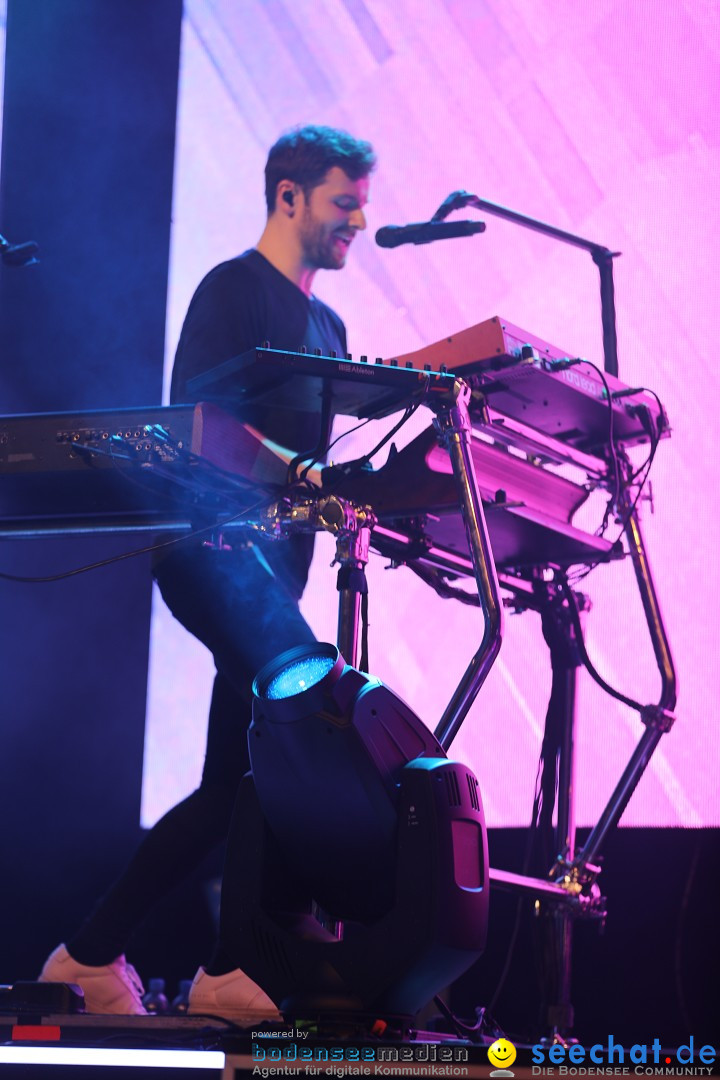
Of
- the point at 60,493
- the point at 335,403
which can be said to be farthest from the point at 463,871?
the point at 60,493

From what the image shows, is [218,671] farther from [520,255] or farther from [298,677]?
[520,255]

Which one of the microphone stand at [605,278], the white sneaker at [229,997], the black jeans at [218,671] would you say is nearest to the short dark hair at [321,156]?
the microphone stand at [605,278]

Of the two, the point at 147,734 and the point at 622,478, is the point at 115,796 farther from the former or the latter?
the point at 622,478

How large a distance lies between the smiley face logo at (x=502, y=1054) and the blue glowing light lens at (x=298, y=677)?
16.6 inches

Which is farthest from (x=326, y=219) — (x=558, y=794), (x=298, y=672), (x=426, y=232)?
(x=298, y=672)

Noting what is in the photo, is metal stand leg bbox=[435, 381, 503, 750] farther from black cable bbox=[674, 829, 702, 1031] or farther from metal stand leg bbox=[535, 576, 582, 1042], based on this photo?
black cable bbox=[674, 829, 702, 1031]

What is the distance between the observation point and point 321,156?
262 cm

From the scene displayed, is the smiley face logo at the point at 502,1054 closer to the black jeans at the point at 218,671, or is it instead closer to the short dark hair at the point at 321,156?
the black jeans at the point at 218,671

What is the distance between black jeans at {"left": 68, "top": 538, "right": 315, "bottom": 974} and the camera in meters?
1.97

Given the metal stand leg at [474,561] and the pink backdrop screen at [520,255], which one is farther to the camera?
the pink backdrop screen at [520,255]

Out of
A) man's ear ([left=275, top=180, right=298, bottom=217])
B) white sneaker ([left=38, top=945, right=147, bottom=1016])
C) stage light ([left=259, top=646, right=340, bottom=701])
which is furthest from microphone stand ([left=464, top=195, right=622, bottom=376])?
white sneaker ([left=38, top=945, right=147, bottom=1016])

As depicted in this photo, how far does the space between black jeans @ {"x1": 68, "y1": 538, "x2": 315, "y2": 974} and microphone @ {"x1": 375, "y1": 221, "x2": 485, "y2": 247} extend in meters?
0.63

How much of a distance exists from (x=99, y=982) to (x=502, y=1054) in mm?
1181

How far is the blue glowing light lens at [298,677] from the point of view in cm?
135
